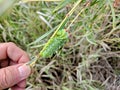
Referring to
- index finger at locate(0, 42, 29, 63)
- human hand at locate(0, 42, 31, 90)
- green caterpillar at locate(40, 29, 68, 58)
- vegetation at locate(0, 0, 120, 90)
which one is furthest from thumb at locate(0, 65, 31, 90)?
vegetation at locate(0, 0, 120, 90)

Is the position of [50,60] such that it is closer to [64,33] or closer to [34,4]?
[34,4]

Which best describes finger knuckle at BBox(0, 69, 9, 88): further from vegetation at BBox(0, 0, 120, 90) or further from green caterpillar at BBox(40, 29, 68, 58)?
vegetation at BBox(0, 0, 120, 90)

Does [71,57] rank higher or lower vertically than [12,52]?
lower

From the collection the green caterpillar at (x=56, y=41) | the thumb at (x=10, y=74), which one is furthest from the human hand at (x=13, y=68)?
the green caterpillar at (x=56, y=41)

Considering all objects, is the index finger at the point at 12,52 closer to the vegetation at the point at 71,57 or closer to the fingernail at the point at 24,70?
the fingernail at the point at 24,70

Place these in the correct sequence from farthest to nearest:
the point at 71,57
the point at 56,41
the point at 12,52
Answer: the point at 71,57 → the point at 12,52 → the point at 56,41

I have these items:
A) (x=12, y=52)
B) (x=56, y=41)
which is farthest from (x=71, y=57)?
(x=56, y=41)

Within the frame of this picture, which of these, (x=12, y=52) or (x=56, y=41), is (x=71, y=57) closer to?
(x=12, y=52)

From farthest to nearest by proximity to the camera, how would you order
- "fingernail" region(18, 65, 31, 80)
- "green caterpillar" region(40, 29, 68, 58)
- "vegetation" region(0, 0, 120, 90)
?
1. "vegetation" region(0, 0, 120, 90)
2. "fingernail" region(18, 65, 31, 80)
3. "green caterpillar" region(40, 29, 68, 58)
